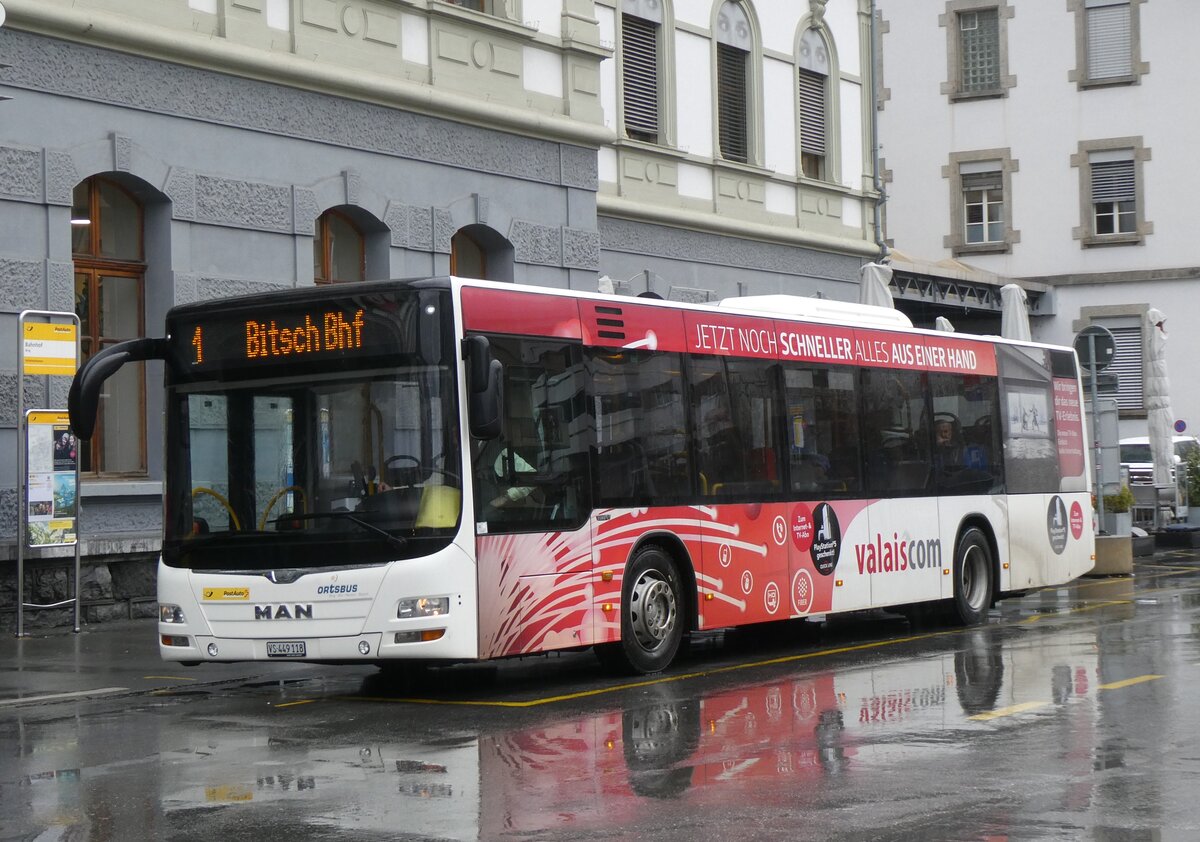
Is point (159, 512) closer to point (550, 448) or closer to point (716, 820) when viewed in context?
point (550, 448)

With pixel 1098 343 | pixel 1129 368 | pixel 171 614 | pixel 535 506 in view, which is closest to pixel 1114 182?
pixel 1129 368

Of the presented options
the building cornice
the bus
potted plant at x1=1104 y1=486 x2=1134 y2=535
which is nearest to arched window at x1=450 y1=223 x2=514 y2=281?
the building cornice

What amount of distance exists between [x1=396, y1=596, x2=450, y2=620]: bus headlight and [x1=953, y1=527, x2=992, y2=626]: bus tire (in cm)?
717

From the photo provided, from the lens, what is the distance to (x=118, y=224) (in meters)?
17.8

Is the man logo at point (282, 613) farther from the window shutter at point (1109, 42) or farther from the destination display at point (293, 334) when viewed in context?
the window shutter at point (1109, 42)

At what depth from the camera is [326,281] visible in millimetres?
20016

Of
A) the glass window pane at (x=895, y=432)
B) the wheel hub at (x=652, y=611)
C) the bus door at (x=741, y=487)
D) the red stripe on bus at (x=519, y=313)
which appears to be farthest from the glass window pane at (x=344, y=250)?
the wheel hub at (x=652, y=611)

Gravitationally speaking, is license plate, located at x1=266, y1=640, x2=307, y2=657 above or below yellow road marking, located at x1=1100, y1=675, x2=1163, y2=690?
above

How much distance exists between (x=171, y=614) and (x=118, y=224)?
675cm

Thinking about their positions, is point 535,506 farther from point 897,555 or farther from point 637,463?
point 897,555

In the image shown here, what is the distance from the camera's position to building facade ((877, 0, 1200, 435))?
150ft

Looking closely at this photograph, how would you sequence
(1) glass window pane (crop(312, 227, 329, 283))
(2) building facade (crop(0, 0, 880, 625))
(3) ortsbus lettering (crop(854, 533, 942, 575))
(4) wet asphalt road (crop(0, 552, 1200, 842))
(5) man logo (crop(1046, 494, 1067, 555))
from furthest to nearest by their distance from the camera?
(1) glass window pane (crop(312, 227, 329, 283)) → (5) man logo (crop(1046, 494, 1067, 555)) → (2) building facade (crop(0, 0, 880, 625)) → (3) ortsbus lettering (crop(854, 533, 942, 575)) → (4) wet asphalt road (crop(0, 552, 1200, 842))

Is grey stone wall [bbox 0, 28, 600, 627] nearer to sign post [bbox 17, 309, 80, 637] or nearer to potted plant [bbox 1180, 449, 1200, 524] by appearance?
sign post [bbox 17, 309, 80, 637]

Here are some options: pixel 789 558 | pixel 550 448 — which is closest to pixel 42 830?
pixel 550 448
